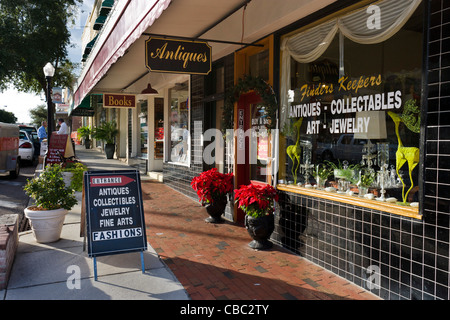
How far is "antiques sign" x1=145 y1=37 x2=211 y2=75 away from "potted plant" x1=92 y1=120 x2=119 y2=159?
13.7 m

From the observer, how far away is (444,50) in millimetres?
3066

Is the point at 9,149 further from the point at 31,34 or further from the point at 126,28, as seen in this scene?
the point at 31,34

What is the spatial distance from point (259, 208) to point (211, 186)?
61.0 inches

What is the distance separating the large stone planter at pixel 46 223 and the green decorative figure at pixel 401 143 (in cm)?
432

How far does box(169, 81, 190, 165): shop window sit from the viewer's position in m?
9.29

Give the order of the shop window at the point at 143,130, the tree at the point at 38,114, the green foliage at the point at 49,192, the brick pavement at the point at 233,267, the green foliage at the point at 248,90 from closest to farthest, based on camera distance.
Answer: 1. the brick pavement at the point at 233,267
2. the green foliage at the point at 49,192
3. the green foliage at the point at 248,90
4. the shop window at the point at 143,130
5. the tree at the point at 38,114

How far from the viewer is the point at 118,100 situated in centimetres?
1238

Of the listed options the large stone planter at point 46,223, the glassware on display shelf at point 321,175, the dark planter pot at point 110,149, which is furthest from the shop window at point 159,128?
the glassware on display shelf at point 321,175

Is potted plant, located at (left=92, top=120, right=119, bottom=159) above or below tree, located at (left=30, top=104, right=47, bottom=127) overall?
below

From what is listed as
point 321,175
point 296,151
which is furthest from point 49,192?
point 321,175

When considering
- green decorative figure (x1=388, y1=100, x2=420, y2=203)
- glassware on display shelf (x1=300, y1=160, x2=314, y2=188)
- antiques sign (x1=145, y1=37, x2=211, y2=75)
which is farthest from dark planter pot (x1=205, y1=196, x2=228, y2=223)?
green decorative figure (x1=388, y1=100, x2=420, y2=203)

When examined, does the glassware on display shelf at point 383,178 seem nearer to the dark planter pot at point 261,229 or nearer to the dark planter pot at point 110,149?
the dark planter pot at point 261,229

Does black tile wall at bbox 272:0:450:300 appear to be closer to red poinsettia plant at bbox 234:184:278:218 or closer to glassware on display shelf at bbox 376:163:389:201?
glassware on display shelf at bbox 376:163:389:201

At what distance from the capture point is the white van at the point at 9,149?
1039cm
